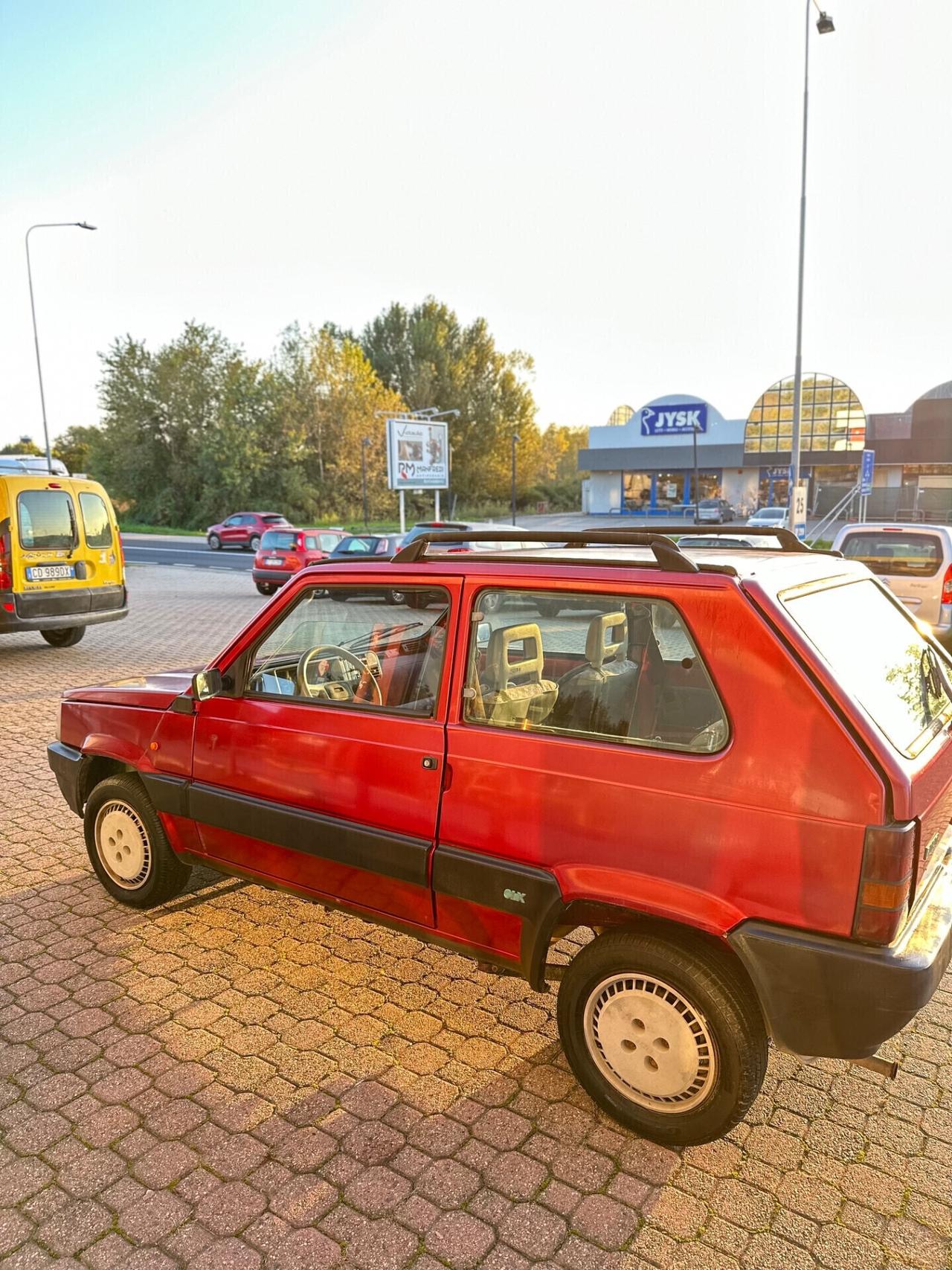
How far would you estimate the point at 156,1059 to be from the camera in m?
3.10

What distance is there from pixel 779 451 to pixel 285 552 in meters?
40.6

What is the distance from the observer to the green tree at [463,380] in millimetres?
62781

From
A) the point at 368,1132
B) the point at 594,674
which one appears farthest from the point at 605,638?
the point at 368,1132

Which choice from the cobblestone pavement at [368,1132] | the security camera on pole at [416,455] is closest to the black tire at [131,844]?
the cobblestone pavement at [368,1132]

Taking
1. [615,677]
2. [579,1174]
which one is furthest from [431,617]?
[579,1174]

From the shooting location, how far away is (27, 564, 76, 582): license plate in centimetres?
979

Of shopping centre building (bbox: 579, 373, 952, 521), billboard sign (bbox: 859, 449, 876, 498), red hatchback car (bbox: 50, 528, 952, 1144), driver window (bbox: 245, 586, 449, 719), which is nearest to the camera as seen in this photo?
red hatchback car (bbox: 50, 528, 952, 1144)

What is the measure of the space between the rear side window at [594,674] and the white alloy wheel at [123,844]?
210 centimetres

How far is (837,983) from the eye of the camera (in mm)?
2232

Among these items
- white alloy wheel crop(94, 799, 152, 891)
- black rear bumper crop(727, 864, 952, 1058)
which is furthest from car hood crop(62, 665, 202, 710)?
black rear bumper crop(727, 864, 952, 1058)

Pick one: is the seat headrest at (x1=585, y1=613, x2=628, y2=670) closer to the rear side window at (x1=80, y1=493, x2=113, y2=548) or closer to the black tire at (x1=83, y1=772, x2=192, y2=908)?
the black tire at (x1=83, y1=772, x2=192, y2=908)

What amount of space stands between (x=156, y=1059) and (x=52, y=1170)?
0.54 m

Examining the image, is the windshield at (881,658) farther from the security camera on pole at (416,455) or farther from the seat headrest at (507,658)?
the security camera on pole at (416,455)

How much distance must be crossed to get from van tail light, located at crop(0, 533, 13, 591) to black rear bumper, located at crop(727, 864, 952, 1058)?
957 centimetres
